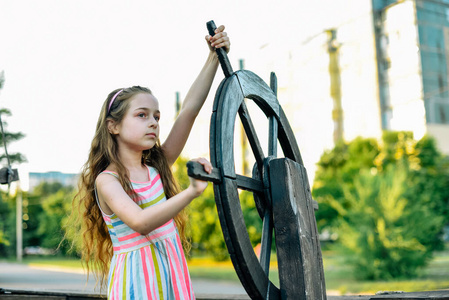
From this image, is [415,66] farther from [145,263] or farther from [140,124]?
[145,263]

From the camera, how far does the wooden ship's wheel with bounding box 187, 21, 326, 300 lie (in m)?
1.74

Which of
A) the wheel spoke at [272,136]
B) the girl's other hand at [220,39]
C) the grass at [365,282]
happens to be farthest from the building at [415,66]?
the girl's other hand at [220,39]

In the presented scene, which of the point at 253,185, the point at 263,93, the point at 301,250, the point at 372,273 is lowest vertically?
the point at 372,273

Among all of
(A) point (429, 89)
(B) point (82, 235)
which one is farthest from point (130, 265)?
(A) point (429, 89)

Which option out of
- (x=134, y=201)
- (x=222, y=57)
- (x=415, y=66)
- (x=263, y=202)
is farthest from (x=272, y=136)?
(x=415, y=66)

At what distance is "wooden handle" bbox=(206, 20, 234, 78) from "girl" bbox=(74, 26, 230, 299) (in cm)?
2

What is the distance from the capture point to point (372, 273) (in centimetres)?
1220

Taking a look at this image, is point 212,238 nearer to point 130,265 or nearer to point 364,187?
point 364,187

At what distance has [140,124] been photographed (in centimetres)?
189

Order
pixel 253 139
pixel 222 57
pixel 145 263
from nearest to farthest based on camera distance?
pixel 145 263 < pixel 222 57 < pixel 253 139

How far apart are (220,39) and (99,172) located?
699 mm

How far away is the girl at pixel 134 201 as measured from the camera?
1.71m

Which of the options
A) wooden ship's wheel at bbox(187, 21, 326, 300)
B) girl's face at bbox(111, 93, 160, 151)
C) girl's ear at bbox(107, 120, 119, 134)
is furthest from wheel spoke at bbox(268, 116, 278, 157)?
girl's ear at bbox(107, 120, 119, 134)

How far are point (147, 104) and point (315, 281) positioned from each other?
95cm
